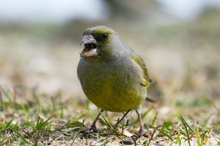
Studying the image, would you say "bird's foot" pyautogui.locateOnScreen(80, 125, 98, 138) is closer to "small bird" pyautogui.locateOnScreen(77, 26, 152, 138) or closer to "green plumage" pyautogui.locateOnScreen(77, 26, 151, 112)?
"small bird" pyautogui.locateOnScreen(77, 26, 152, 138)

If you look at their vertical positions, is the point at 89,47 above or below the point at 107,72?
above

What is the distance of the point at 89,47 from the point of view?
4383 millimetres

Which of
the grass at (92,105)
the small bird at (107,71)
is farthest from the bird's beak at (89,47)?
the grass at (92,105)

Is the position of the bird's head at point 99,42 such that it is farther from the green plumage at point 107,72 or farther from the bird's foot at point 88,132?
the bird's foot at point 88,132

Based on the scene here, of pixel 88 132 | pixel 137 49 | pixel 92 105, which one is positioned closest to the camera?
pixel 88 132

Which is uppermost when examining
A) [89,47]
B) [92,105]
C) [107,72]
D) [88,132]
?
[89,47]

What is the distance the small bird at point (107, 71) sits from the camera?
173 inches

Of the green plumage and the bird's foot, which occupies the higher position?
the green plumage

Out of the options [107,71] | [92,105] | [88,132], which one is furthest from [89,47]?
[92,105]

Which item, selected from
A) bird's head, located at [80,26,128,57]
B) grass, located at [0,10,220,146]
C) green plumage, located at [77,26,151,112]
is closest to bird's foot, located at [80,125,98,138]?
grass, located at [0,10,220,146]

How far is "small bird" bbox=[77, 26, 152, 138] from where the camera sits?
4383 millimetres

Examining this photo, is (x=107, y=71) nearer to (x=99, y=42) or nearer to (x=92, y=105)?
(x=99, y=42)

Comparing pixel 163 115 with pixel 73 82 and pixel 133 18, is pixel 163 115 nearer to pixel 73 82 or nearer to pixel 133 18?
pixel 73 82

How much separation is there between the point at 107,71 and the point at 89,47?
10.3 inches
